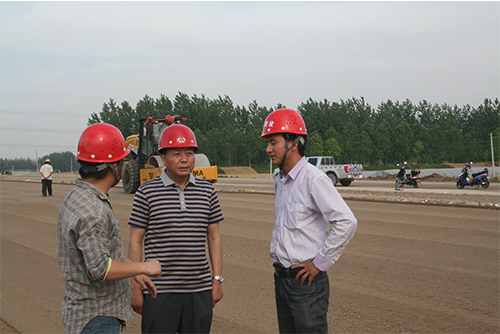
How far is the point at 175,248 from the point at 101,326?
26.0 inches

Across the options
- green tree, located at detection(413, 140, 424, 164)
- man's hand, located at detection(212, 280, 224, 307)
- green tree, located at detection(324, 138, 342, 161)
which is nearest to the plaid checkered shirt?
man's hand, located at detection(212, 280, 224, 307)

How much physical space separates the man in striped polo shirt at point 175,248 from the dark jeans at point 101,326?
36cm

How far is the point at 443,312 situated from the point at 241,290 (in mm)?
2448

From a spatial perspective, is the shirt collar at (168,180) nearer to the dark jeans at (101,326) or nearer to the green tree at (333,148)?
the dark jeans at (101,326)

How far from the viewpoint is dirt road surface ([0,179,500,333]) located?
15.5ft

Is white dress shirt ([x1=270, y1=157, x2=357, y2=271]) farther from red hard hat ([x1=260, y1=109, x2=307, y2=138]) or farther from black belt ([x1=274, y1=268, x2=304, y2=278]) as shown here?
red hard hat ([x1=260, y1=109, x2=307, y2=138])

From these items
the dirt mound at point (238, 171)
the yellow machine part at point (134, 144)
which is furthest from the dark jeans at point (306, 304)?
the dirt mound at point (238, 171)

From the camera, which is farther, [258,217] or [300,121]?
[258,217]

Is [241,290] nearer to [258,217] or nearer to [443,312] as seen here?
[443,312]

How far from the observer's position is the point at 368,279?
20.3 ft

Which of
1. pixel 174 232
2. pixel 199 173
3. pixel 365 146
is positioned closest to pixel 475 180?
pixel 199 173

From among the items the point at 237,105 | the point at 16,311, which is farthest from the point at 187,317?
the point at 237,105

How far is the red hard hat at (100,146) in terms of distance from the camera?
2545 mm

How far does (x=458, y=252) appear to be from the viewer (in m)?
7.68
